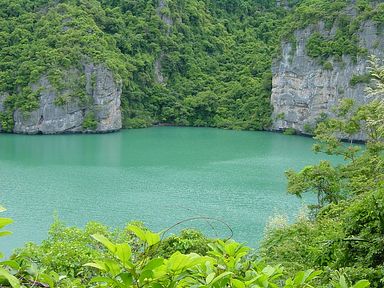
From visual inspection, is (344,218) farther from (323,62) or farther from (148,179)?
(323,62)

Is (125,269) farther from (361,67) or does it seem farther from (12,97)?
(12,97)

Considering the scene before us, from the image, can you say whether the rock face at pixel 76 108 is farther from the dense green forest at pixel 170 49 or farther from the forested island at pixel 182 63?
the dense green forest at pixel 170 49

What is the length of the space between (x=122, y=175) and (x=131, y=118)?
1874 centimetres

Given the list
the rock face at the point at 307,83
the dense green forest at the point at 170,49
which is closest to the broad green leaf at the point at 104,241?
the rock face at the point at 307,83

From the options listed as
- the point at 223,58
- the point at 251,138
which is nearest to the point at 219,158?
the point at 251,138

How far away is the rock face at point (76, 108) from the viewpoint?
119 ft

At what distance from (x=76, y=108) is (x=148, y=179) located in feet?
56.2

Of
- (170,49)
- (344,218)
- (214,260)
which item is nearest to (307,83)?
(170,49)

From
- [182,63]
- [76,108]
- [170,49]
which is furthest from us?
[182,63]

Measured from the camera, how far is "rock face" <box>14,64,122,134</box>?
36.1m

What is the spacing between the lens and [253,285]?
1074 mm

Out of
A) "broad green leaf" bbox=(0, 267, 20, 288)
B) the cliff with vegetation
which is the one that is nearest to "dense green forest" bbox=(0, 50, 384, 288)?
"broad green leaf" bbox=(0, 267, 20, 288)

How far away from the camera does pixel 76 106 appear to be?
1464 inches

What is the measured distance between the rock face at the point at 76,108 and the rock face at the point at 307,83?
11079 mm
